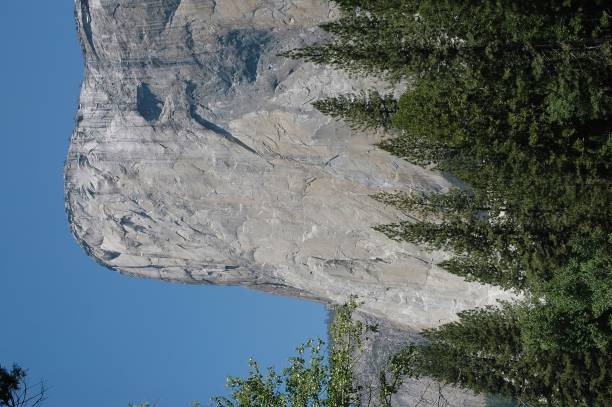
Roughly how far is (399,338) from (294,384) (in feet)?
80.8

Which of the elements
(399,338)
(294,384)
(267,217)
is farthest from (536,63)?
(399,338)

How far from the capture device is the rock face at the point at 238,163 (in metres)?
32.6

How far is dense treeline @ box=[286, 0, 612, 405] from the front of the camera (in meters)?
19.9

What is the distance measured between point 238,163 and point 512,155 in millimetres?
17666

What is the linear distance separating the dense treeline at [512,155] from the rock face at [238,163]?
461cm

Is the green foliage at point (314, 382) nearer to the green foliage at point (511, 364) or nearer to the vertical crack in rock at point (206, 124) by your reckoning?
the green foliage at point (511, 364)

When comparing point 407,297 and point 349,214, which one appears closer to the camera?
point 349,214

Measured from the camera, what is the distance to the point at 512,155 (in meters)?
21.2

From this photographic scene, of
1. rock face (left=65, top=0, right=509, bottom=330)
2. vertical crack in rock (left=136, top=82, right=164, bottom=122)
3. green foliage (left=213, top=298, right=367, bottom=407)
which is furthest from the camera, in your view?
vertical crack in rock (left=136, top=82, right=164, bottom=122)

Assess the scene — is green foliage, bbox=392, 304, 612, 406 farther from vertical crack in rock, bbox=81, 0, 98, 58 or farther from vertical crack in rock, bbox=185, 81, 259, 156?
vertical crack in rock, bbox=81, 0, 98, 58

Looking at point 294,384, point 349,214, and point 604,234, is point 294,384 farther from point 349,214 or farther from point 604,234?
point 349,214

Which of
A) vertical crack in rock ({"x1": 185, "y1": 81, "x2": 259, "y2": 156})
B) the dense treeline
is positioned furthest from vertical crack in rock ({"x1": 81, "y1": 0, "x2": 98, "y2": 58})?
the dense treeline

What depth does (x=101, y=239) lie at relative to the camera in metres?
41.8

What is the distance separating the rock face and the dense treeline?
461 centimetres
